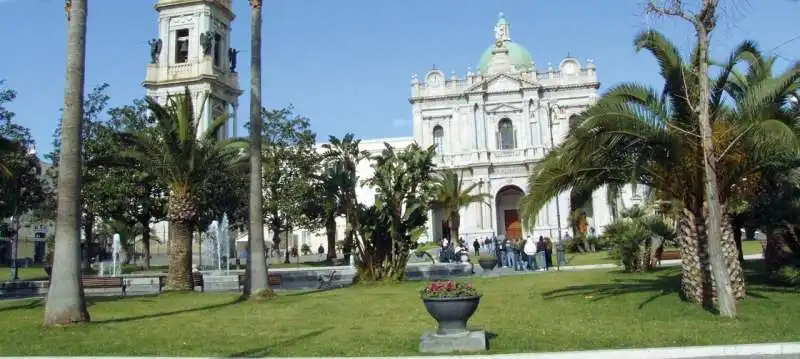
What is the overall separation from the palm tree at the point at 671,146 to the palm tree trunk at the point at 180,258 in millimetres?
10856

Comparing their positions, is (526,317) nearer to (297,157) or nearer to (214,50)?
(297,157)

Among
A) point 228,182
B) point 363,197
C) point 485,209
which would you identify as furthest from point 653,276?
point 363,197

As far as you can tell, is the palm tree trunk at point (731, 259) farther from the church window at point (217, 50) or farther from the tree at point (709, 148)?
the church window at point (217, 50)

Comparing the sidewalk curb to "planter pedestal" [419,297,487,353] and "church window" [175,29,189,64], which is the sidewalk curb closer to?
"planter pedestal" [419,297,487,353]

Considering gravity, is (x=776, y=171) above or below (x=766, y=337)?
above

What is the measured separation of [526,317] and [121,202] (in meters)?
28.1

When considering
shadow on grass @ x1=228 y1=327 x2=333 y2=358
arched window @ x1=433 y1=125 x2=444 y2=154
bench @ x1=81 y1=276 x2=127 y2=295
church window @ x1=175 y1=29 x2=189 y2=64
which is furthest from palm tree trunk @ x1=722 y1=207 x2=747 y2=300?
arched window @ x1=433 y1=125 x2=444 y2=154

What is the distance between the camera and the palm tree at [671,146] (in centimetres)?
1174

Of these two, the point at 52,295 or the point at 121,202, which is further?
the point at 121,202

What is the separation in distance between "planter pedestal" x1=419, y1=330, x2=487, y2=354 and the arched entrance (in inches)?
1970

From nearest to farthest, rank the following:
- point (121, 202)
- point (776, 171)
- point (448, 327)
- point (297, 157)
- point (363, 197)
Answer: point (448, 327) → point (776, 171) → point (121, 202) → point (297, 157) → point (363, 197)

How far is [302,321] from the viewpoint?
1159 centimetres

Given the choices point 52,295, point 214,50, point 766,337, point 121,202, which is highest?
point 214,50

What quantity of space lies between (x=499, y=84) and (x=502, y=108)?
216 cm
